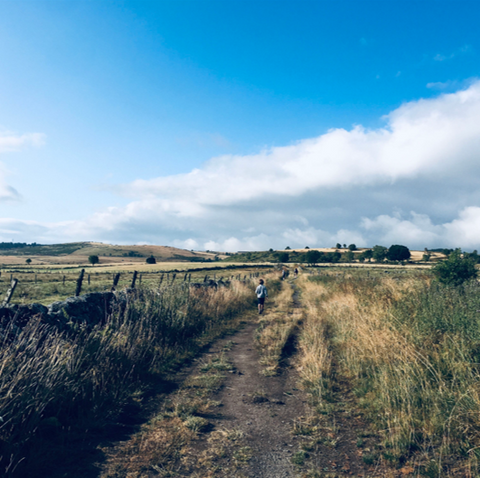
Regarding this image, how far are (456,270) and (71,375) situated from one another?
645 inches

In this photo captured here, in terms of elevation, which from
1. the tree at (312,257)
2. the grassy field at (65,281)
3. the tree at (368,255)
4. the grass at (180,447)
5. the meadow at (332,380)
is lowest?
the grass at (180,447)

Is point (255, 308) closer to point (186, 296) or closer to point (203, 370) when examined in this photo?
point (186, 296)

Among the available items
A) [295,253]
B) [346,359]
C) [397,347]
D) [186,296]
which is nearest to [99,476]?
[397,347]

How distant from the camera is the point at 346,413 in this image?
5.71 m

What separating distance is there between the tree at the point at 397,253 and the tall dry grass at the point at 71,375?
131 metres

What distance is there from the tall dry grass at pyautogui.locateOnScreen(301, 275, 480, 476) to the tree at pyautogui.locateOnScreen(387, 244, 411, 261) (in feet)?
422

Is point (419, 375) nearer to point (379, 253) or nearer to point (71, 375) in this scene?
point (71, 375)

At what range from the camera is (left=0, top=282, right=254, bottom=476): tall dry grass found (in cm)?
435

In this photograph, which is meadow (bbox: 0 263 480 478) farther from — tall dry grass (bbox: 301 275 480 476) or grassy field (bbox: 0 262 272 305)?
grassy field (bbox: 0 262 272 305)

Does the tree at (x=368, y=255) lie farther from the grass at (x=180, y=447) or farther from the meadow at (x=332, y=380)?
the grass at (x=180, y=447)

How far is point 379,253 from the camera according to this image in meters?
130

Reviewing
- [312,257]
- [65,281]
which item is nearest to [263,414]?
[65,281]

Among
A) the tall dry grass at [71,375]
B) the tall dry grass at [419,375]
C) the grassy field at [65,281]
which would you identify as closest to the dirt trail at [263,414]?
the tall dry grass at [419,375]

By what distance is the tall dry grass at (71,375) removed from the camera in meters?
4.35
